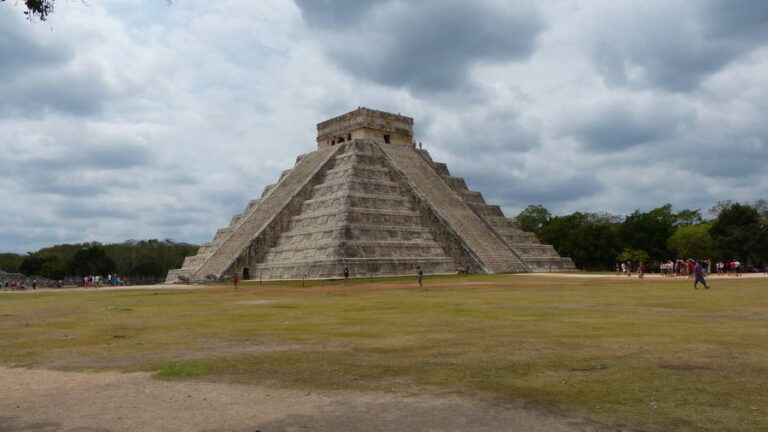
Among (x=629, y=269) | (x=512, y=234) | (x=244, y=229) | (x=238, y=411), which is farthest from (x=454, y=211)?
(x=238, y=411)

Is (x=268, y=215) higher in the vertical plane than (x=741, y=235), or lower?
higher

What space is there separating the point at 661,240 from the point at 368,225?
141 feet

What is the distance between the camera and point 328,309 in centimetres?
1777

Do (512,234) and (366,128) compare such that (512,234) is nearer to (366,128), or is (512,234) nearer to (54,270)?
(366,128)

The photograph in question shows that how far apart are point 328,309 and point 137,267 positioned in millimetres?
78598

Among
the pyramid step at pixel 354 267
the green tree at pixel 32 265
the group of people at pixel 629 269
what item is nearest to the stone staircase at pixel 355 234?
the pyramid step at pixel 354 267

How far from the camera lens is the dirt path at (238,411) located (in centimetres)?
560

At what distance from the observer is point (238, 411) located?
20.2ft

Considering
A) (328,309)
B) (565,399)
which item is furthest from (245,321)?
(565,399)

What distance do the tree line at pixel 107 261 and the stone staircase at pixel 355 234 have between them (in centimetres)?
4551

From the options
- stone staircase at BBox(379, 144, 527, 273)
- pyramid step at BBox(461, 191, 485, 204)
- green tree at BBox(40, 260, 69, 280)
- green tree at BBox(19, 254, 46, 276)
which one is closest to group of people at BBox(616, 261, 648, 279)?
stone staircase at BBox(379, 144, 527, 273)

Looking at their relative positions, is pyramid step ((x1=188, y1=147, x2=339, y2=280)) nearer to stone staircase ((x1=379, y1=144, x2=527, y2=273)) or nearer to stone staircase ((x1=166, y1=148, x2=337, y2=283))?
stone staircase ((x1=166, y1=148, x2=337, y2=283))

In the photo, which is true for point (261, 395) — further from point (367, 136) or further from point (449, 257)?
point (367, 136)

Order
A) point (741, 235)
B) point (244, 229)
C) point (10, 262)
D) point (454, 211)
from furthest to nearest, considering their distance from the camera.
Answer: point (10, 262) → point (741, 235) → point (454, 211) → point (244, 229)
